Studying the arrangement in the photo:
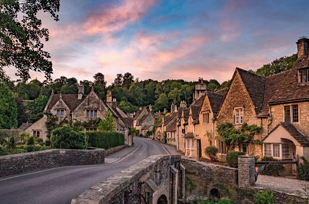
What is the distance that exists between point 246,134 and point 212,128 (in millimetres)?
5576

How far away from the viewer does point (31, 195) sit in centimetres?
886

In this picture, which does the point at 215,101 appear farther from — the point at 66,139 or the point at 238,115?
the point at 66,139

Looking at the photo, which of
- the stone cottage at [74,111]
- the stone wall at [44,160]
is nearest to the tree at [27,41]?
the stone wall at [44,160]

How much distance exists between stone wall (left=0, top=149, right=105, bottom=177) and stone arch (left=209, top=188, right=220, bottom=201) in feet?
30.0

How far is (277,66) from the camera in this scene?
53000mm

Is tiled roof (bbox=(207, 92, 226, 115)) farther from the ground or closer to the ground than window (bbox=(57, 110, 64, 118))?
farther from the ground

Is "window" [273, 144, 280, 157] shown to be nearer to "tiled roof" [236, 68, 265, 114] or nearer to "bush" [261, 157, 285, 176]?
"bush" [261, 157, 285, 176]

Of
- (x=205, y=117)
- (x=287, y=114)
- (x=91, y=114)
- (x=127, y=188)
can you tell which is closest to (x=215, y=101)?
(x=205, y=117)

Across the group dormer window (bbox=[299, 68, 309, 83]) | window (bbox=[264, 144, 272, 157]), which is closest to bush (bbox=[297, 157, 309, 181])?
window (bbox=[264, 144, 272, 157])

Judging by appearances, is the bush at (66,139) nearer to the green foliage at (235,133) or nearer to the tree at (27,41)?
the tree at (27,41)

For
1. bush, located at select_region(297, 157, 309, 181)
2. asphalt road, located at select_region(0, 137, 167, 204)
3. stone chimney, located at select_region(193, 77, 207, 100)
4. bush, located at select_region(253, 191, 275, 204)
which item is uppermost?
stone chimney, located at select_region(193, 77, 207, 100)

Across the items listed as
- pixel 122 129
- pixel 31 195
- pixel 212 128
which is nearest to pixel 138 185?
pixel 31 195

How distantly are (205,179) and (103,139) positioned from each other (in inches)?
600

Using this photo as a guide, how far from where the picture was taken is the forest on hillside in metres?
44.6
